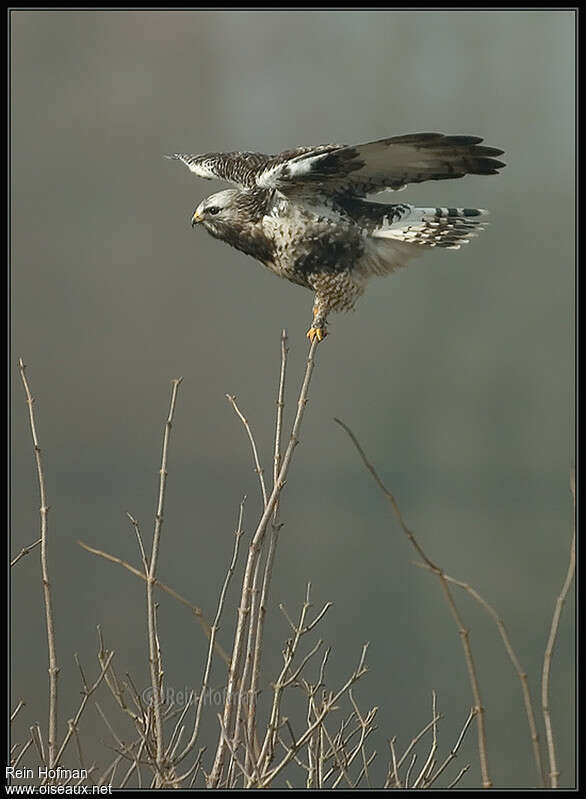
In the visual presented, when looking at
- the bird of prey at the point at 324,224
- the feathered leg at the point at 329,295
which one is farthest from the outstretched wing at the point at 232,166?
the feathered leg at the point at 329,295

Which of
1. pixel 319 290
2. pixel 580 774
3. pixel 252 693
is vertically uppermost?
pixel 319 290

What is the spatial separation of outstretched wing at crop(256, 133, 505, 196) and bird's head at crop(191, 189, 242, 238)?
8cm

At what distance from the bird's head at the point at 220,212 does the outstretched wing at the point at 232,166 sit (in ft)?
0.13

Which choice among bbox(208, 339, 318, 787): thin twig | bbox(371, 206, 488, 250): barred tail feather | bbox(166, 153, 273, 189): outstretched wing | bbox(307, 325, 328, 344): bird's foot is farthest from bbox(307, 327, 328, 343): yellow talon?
bbox(208, 339, 318, 787): thin twig

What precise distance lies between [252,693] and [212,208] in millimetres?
1083

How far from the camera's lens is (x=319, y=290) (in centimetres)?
183

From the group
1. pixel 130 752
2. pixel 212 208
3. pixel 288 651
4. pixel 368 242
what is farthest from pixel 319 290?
pixel 130 752

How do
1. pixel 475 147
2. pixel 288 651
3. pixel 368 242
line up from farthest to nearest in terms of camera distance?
pixel 368 242 < pixel 475 147 < pixel 288 651

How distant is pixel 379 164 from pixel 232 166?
44 centimetres

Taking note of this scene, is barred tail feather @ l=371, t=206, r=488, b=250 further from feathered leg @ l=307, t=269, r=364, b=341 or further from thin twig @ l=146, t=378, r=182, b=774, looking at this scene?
thin twig @ l=146, t=378, r=182, b=774

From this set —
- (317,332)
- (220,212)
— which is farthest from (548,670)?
(220,212)

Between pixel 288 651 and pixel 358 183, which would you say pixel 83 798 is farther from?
pixel 358 183

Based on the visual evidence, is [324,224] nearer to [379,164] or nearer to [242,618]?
[379,164]

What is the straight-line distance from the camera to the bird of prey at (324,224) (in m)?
1.75
